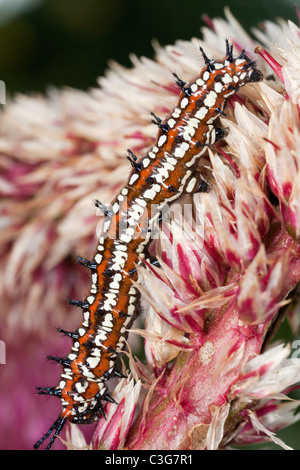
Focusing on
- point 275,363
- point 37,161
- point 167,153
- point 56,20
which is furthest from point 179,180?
point 56,20

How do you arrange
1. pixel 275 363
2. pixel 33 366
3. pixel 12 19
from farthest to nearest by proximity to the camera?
pixel 12 19
pixel 33 366
pixel 275 363

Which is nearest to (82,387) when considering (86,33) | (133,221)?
(133,221)

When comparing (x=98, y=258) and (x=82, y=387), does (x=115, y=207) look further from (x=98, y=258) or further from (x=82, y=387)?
(x=82, y=387)

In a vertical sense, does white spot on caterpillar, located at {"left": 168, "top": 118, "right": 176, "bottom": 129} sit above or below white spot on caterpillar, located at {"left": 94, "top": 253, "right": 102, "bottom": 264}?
above

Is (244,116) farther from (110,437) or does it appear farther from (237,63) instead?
(110,437)

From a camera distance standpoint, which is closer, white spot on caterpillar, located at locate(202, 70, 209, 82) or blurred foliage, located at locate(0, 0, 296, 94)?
white spot on caterpillar, located at locate(202, 70, 209, 82)

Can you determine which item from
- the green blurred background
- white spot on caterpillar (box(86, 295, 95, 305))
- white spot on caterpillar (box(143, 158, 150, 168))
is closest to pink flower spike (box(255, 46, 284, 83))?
white spot on caterpillar (box(143, 158, 150, 168))

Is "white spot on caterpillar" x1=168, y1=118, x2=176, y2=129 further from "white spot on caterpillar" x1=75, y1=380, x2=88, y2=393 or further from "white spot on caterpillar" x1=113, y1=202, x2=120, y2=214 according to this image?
"white spot on caterpillar" x1=75, y1=380, x2=88, y2=393
